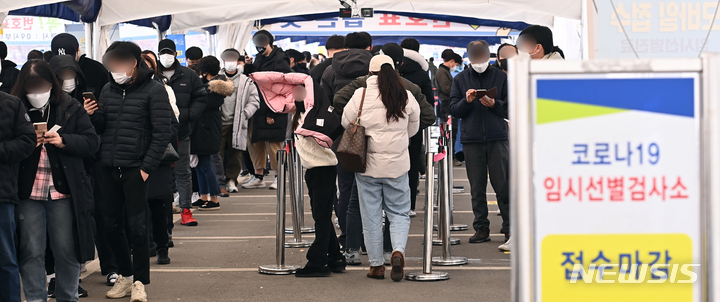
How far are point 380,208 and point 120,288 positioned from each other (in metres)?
2.10

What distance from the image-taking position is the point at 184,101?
9.19 meters

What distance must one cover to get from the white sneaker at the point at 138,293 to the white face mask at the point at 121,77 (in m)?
1.47

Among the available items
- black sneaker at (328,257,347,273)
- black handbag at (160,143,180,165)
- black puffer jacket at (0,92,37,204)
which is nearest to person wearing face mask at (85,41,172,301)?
black puffer jacket at (0,92,37,204)

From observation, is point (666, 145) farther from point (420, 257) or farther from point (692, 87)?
point (420, 257)

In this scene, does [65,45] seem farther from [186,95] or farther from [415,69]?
[415,69]

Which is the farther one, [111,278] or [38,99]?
[111,278]

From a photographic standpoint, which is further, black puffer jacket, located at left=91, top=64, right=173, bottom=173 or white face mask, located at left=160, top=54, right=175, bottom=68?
white face mask, located at left=160, top=54, right=175, bottom=68

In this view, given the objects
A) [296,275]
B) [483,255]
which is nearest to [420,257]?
[483,255]

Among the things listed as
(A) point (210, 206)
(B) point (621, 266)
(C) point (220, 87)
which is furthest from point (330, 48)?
(B) point (621, 266)

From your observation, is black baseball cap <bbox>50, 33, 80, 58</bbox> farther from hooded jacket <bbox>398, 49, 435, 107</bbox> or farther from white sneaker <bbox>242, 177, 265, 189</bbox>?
white sneaker <bbox>242, 177, 265, 189</bbox>

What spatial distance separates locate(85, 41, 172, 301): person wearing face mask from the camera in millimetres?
5887

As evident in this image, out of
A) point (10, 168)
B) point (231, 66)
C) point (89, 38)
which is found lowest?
point (10, 168)

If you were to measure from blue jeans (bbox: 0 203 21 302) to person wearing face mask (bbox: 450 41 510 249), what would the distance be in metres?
4.24

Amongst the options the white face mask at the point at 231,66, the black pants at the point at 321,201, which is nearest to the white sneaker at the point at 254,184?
the white face mask at the point at 231,66
